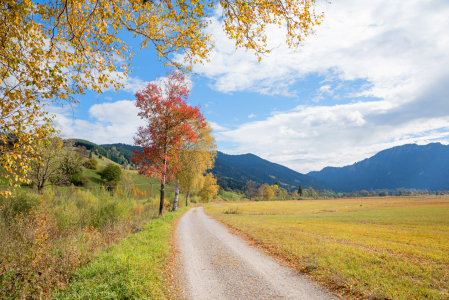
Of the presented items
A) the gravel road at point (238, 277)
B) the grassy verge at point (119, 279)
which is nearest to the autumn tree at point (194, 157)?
the gravel road at point (238, 277)

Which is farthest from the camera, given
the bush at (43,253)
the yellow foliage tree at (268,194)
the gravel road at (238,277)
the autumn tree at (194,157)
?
the yellow foliage tree at (268,194)

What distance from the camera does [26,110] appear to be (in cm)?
514

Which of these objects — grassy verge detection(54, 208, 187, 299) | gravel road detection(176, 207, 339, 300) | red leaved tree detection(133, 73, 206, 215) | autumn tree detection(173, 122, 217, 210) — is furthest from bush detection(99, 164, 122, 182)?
grassy verge detection(54, 208, 187, 299)

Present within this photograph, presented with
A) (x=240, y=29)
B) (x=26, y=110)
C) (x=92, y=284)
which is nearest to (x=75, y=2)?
(x=26, y=110)

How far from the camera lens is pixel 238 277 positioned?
240 inches

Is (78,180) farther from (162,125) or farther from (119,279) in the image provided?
(119,279)

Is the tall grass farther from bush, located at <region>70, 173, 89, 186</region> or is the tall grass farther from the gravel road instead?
bush, located at <region>70, 173, 89, 186</region>

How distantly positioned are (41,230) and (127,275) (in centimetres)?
478

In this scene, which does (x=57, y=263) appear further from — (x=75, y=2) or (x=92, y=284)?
(x=75, y=2)

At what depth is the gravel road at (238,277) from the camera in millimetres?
5066

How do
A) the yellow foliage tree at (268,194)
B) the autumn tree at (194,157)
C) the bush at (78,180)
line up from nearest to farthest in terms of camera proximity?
1. the autumn tree at (194,157)
2. the bush at (78,180)
3. the yellow foliage tree at (268,194)

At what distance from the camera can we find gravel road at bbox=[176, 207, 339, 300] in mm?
5066

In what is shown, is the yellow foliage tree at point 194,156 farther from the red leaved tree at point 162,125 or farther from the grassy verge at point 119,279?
the grassy verge at point 119,279

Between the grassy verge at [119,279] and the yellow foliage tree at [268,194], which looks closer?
the grassy verge at [119,279]
